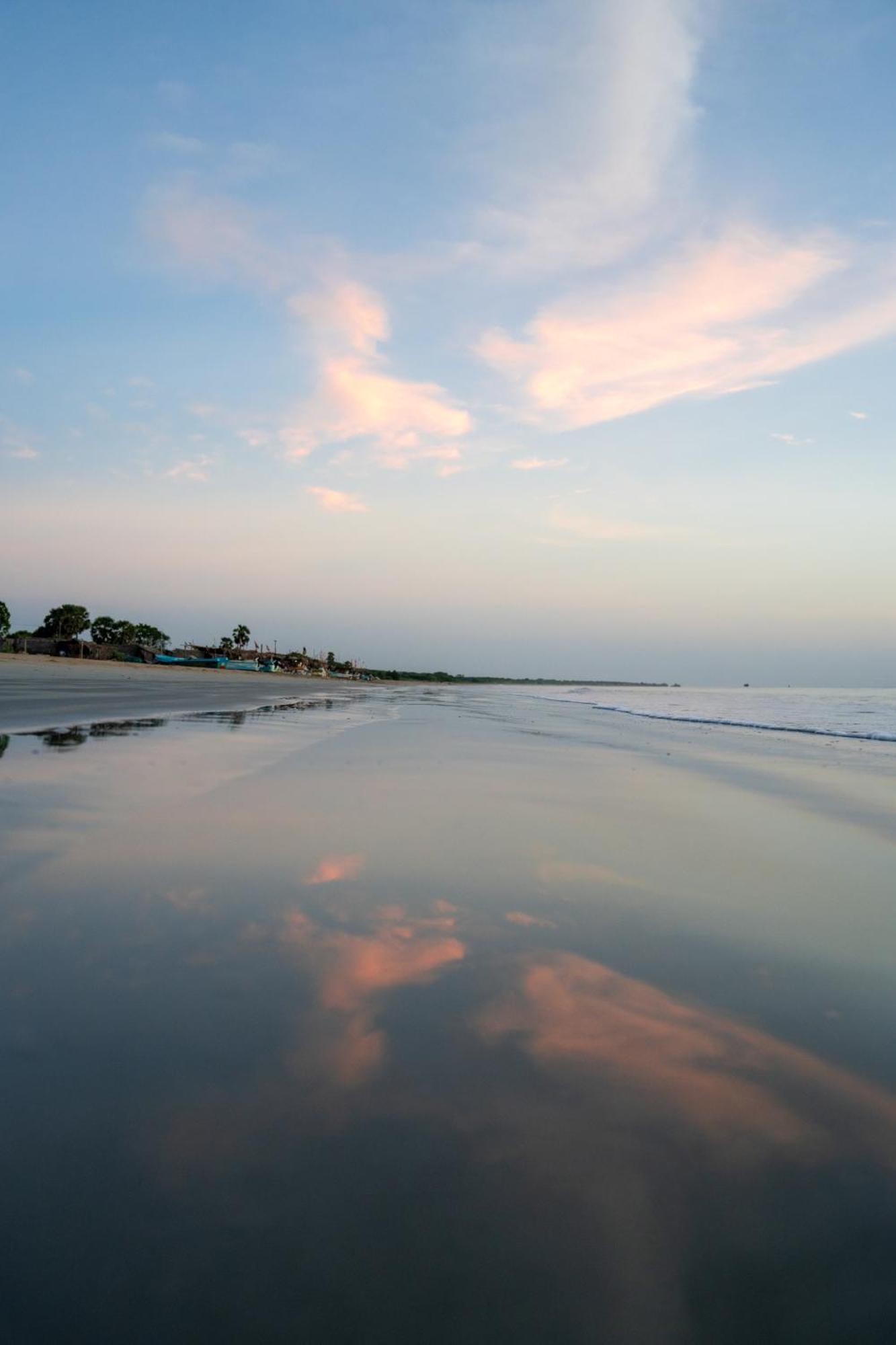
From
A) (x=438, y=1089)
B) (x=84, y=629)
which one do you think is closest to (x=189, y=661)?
(x=84, y=629)

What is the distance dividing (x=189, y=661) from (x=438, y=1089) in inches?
4274

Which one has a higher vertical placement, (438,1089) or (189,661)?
(189,661)

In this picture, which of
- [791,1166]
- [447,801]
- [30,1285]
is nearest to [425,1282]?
[30,1285]

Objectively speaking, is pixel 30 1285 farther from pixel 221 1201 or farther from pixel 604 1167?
pixel 604 1167

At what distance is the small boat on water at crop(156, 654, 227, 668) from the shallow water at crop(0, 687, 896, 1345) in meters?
97.3

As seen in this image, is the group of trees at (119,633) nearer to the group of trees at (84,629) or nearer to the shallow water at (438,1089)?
the group of trees at (84,629)

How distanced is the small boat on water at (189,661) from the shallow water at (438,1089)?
97.3 meters

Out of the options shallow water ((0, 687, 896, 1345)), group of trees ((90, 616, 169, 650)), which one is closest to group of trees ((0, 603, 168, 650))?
group of trees ((90, 616, 169, 650))

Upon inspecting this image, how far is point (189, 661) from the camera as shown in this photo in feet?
343

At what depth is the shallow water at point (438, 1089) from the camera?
5.06ft

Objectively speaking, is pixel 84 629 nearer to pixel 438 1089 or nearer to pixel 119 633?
pixel 119 633

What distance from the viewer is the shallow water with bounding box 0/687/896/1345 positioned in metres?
1.54

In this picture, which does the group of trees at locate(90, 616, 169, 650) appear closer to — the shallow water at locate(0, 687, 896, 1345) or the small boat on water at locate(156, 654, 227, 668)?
the small boat on water at locate(156, 654, 227, 668)

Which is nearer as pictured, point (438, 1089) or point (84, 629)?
point (438, 1089)
